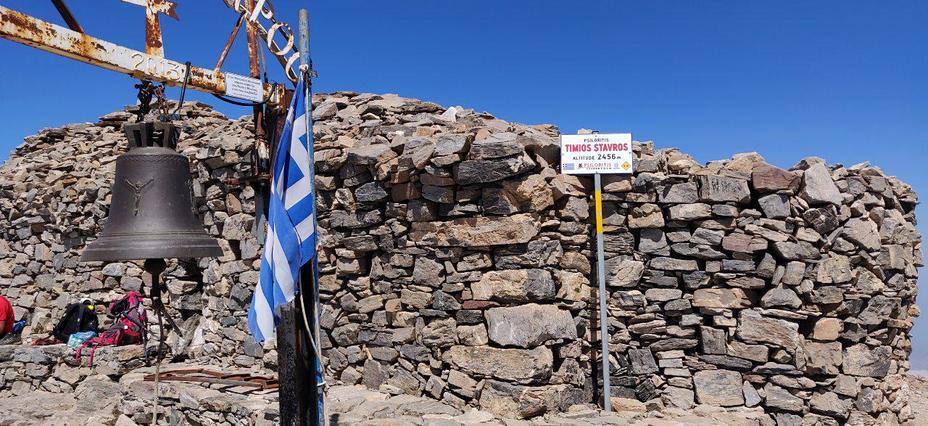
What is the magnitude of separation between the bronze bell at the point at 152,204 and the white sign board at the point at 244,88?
1.71 ft

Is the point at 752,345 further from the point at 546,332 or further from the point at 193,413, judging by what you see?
the point at 193,413

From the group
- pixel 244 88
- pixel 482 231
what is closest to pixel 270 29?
pixel 244 88

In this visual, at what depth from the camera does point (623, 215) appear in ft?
19.8

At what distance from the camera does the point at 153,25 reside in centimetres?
369

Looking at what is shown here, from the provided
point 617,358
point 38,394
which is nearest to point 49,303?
point 38,394

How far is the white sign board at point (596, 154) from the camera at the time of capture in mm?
5762

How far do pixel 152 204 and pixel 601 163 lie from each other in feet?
12.3

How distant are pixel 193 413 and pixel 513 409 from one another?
3.21 meters

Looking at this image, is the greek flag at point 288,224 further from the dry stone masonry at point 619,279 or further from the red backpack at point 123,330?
the red backpack at point 123,330

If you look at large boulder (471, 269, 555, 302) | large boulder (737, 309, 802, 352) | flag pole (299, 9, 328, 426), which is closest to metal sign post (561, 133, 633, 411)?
large boulder (471, 269, 555, 302)

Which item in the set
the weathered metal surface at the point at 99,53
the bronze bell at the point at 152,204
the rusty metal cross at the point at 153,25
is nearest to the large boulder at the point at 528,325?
the bronze bell at the point at 152,204

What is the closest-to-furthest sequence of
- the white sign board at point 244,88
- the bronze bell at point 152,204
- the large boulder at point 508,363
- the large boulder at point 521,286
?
the bronze bell at point 152,204 → the white sign board at point 244,88 → the large boulder at point 508,363 → the large boulder at point 521,286

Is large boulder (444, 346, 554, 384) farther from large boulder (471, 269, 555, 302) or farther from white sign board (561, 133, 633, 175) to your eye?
white sign board (561, 133, 633, 175)

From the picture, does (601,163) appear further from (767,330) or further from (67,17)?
(67,17)
